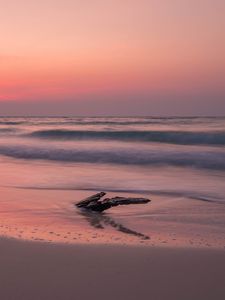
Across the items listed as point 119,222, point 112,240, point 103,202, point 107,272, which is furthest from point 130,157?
point 107,272

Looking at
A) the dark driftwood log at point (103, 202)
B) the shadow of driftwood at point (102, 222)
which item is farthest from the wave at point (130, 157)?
the shadow of driftwood at point (102, 222)

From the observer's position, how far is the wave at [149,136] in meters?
25.2

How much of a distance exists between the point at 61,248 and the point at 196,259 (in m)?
1.25

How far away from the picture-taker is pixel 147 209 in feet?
21.6

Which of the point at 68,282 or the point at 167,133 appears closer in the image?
the point at 68,282

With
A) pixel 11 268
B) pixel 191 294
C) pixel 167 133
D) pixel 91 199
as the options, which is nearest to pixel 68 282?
pixel 11 268

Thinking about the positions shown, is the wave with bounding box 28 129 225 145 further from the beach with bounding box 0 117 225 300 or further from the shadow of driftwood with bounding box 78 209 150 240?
the shadow of driftwood with bounding box 78 209 150 240

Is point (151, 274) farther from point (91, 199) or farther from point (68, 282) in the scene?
point (91, 199)

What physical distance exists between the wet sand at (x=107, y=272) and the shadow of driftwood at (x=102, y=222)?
2.41 ft

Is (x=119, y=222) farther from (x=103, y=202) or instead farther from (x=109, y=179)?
(x=109, y=179)

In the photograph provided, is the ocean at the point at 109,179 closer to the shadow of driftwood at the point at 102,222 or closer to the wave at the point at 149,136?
the shadow of driftwood at the point at 102,222

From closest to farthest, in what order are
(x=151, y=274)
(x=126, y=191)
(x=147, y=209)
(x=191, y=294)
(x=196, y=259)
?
(x=191, y=294)
(x=151, y=274)
(x=196, y=259)
(x=147, y=209)
(x=126, y=191)

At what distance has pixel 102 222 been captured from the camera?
570cm

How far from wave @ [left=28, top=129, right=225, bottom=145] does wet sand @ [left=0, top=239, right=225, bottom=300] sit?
789 inches
